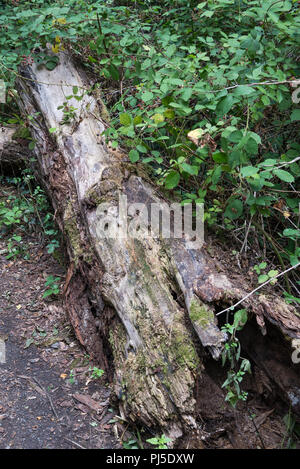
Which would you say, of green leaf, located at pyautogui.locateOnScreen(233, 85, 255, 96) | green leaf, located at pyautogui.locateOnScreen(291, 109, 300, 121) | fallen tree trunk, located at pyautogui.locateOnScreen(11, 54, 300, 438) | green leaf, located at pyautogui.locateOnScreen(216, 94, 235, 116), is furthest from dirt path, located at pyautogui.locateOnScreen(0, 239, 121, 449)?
green leaf, located at pyautogui.locateOnScreen(291, 109, 300, 121)

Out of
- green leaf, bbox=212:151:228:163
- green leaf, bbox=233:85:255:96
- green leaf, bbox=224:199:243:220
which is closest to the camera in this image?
green leaf, bbox=233:85:255:96

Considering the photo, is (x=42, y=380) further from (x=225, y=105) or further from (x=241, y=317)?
(x=225, y=105)

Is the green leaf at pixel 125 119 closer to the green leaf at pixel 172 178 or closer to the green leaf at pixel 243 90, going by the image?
the green leaf at pixel 172 178

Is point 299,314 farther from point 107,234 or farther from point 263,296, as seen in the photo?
point 107,234

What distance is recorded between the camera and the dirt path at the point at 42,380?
253 cm

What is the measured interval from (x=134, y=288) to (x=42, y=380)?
95 cm

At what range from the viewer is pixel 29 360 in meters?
3.08

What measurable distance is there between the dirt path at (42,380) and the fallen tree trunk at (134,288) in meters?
0.19

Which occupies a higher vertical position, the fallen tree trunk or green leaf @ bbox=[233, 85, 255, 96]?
green leaf @ bbox=[233, 85, 255, 96]

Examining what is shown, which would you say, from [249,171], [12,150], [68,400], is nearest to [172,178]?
[249,171]

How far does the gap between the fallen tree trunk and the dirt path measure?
19cm

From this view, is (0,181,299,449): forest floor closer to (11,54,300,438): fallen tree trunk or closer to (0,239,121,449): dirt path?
(0,239,121,449): dirt path

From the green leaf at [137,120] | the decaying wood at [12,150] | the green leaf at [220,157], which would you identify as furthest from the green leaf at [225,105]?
the decaying wood at [12,150]

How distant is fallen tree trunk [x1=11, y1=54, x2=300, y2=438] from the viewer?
7.92ft
